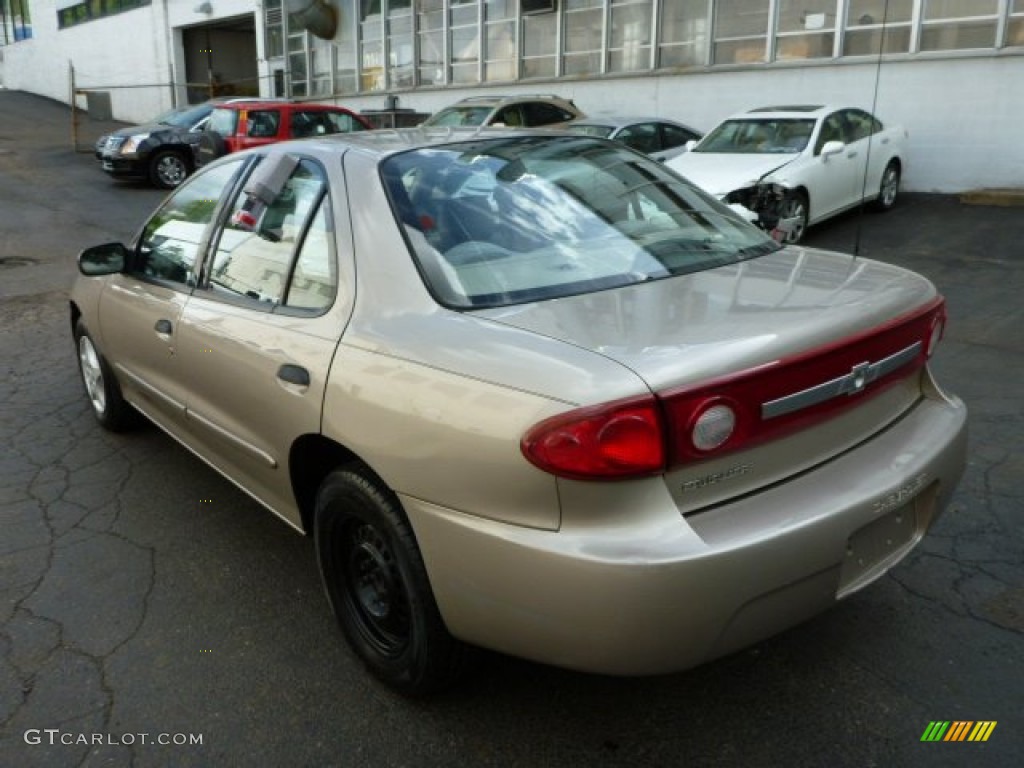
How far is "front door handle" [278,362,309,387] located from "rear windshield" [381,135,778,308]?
0.50 meters

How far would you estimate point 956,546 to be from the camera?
330cm

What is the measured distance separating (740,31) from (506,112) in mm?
4572

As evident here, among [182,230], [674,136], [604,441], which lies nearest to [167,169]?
[674,136]

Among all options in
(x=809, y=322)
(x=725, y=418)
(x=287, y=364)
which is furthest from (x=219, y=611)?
(x=809, y=322)

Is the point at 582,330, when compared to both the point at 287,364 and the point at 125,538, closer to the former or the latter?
the point at 287,364

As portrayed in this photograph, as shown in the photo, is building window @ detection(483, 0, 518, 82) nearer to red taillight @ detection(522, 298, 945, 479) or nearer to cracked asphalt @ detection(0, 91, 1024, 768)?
cracked asphalt @ detection(0, 91, 1024, 768)

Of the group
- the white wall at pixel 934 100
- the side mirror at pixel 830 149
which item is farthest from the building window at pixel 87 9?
the side mirror at pixel 830 149

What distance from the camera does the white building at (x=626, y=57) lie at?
39.8 ft

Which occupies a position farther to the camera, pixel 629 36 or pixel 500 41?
pixel 500 41

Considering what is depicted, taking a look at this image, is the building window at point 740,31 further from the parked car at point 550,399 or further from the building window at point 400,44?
the parked car at point 550,399

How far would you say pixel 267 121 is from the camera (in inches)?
581

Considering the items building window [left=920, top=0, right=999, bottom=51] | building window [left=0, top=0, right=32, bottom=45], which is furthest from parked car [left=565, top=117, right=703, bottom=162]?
building window [left=0, top=0, right=32, bottom=45]

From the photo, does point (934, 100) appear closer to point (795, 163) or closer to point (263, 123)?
point (795, 163)

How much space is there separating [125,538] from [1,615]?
61cm
